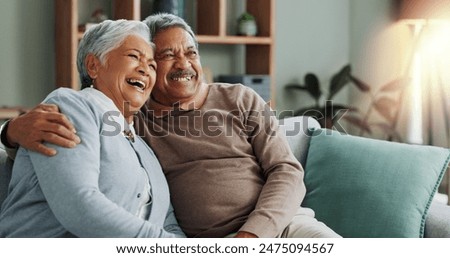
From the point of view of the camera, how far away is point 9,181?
168cm

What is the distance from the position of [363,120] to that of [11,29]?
2.19 m

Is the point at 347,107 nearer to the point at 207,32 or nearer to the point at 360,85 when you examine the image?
the point at 360,85

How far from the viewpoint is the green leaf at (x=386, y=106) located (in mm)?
4340

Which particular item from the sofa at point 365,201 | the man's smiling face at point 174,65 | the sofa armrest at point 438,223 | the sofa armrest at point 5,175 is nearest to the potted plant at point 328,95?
the sofa at point 365,201

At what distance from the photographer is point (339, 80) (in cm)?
435

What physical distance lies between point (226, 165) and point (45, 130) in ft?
1.75

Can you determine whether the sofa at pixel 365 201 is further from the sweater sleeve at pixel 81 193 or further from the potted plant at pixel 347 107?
the potted plant at pixel 347 107

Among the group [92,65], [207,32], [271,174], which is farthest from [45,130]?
[207,32]

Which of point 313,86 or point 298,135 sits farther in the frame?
point 313,86

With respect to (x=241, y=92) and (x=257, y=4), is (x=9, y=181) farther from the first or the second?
(x=257, y=4)

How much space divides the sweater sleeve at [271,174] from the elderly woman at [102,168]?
0.73ft
